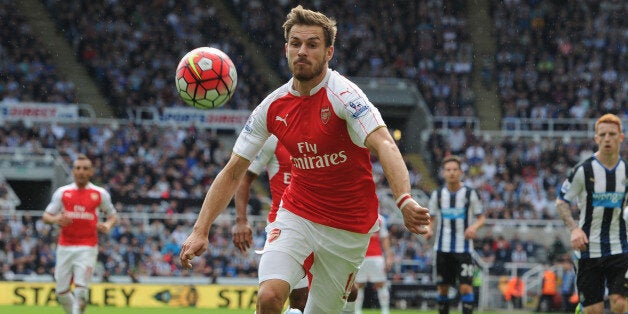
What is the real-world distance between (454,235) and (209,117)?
703 inches

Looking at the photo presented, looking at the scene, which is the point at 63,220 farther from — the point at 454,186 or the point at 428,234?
the point at 428,234

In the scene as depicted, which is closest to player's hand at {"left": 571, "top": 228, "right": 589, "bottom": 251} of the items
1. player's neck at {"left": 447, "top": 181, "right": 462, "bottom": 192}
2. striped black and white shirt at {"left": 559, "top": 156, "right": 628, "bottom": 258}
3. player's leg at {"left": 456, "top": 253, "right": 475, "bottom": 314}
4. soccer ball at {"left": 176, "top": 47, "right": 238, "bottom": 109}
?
striped black and white shirt at {"left": 559, "top": 156, "right": 628, "bottom": 258}

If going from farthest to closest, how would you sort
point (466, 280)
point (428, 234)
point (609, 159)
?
point (466, 280) < point (609, 159) < point (428, 234)

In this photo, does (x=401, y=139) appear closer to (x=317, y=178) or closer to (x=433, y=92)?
(x=433, y=92)

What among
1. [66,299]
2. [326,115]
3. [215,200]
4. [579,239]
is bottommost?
[66,299]

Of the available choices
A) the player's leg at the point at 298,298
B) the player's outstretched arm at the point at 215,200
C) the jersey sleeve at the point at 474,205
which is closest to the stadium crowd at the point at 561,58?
the jersey sleeve at the point at 474,205

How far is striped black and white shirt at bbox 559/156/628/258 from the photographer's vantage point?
9773 millimetres

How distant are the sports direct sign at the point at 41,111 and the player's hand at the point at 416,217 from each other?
24.5 meters

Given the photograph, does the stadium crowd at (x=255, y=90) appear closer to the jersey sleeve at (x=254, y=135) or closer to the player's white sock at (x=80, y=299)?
the player's white sock at (x=80, y=299)

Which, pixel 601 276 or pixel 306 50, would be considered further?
pixel 601 276

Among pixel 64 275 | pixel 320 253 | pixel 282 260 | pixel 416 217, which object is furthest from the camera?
pixel 64 275

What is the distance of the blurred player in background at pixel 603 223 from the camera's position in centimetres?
970

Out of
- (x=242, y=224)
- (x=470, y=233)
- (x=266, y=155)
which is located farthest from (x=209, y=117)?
(x=242, y=224)

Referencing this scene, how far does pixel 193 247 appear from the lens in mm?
6434
